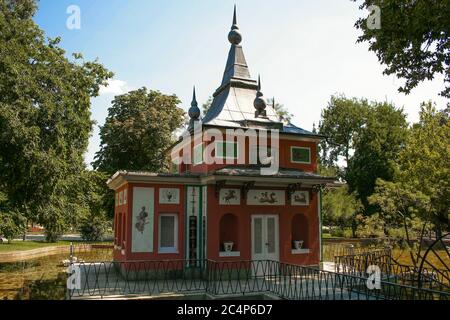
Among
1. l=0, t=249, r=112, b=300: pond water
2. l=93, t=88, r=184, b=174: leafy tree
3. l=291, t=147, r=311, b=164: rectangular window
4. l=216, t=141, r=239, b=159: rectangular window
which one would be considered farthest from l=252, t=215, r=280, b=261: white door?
l=93, t=88, r=184, b=174: leafy tree

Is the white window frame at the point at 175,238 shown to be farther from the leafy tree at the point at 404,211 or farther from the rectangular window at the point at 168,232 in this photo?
the leafy tree at the point at 404,211

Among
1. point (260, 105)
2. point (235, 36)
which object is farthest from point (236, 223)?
point (235, 36)

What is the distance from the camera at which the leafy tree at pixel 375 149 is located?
41812mm

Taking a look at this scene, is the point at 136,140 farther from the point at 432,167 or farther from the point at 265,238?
the point at 432,167

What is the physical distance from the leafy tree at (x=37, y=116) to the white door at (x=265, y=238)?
33.3 ft

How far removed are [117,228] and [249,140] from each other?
757 centimetres

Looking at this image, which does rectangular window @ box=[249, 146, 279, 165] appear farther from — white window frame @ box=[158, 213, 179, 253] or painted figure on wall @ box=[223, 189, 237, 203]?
white window frame @ box=[158, 213, 179, 253]

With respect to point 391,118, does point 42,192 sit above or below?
below

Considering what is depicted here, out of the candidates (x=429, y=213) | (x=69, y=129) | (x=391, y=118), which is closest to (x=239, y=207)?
(x=429, y=213)

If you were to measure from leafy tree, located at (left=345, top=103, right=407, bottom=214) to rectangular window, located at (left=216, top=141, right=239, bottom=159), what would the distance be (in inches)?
1101

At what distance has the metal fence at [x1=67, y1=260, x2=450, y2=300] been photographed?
1183cm

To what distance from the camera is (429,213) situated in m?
16.1

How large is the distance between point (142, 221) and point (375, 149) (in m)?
33.6
